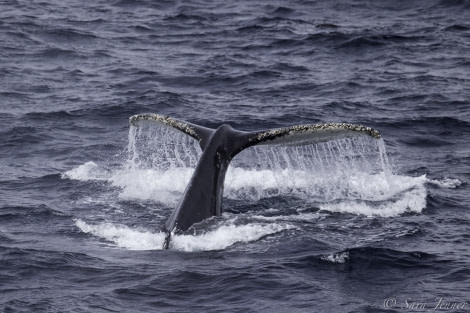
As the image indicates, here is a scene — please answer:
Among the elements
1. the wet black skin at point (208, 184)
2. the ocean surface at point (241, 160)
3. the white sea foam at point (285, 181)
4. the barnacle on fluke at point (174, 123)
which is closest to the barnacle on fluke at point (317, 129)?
the wet black skin at point (208, 184)

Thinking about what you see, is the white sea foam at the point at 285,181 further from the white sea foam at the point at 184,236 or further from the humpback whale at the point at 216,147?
the white sea foam at the point at 184,236

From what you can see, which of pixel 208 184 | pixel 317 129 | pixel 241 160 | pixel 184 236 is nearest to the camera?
pixel 184 236

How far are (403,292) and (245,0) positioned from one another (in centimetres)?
2687

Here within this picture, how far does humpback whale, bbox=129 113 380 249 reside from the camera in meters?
12.0

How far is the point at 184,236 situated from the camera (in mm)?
11953

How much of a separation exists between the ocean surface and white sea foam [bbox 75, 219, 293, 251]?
3 cm

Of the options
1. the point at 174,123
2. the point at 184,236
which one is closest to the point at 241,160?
the point at 174,123

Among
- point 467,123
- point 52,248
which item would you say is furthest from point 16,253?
point 467,123

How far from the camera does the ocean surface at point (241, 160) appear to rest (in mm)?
10930

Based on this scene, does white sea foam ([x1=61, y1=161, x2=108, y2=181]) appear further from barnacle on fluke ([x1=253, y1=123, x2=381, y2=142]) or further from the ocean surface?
barnacle on fluke ([x1=253, y1=123, x2=381, y2=142])

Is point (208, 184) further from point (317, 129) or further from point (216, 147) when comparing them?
point (317, 129)

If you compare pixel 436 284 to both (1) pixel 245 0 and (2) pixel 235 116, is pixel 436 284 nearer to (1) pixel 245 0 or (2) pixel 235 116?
(2) pixel 235 116

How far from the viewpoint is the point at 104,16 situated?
105 ft

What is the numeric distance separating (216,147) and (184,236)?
1508mm
